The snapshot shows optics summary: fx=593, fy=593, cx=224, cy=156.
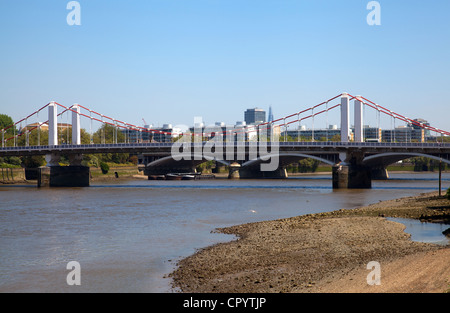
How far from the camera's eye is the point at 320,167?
109 meters

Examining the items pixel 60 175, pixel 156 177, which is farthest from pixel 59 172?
pixel 156 177

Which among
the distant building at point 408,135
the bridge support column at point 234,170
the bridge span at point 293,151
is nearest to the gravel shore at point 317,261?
the bridge span at point 293,151

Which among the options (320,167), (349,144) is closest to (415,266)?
(349,144)

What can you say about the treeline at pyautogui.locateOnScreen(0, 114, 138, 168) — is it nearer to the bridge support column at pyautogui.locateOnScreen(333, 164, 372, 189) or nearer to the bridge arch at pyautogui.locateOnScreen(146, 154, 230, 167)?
the bridge arch at pyautogui.locateOnScreen(146, 154, 230, 167)

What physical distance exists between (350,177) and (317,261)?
1716 inches

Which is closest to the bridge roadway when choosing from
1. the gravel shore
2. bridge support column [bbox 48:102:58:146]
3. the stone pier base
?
the stone pier base

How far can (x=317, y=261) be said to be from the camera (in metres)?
16.1

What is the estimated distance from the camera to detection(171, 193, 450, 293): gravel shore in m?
12.8

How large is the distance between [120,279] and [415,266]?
7324 mm

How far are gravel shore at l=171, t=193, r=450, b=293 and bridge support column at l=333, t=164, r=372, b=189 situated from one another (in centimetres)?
3344

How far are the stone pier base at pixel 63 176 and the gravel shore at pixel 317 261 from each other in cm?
4403

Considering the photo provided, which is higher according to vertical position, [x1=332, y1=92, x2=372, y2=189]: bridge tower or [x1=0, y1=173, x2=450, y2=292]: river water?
[x1=332, y1=92, x2=372, y2=189]: bridge tower
